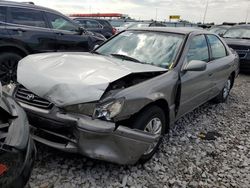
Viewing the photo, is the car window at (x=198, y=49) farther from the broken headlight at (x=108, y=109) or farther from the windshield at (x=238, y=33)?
the windshield at (x=238, y=33)

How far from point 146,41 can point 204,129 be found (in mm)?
1749

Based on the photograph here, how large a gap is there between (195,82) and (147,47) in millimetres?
885

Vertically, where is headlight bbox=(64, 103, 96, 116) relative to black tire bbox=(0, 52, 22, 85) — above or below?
above

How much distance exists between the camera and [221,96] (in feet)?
20.5

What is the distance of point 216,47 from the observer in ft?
18.0

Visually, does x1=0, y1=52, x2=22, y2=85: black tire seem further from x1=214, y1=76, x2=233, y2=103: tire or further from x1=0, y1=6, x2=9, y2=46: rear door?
x1=214, y1=76, x2=233, y2=103: tire

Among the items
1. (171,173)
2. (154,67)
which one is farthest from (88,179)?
(154,67)

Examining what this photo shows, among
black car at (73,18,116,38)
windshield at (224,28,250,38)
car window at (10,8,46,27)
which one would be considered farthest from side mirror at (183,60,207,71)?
black car at (73,18,116,38)

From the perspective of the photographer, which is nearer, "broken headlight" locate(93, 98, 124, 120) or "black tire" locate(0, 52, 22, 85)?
"broken headlight" locate(93, 98, 124, 120)

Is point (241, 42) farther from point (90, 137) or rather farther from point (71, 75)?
point (90, 137)

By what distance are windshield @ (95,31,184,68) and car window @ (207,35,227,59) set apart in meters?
1.13

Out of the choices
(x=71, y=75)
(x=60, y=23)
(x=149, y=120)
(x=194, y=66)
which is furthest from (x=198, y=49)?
(x=60, y=23)

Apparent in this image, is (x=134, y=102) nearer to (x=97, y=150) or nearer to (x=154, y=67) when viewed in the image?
(x=97, y=150)

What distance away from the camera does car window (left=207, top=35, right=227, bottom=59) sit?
17.3 ft
